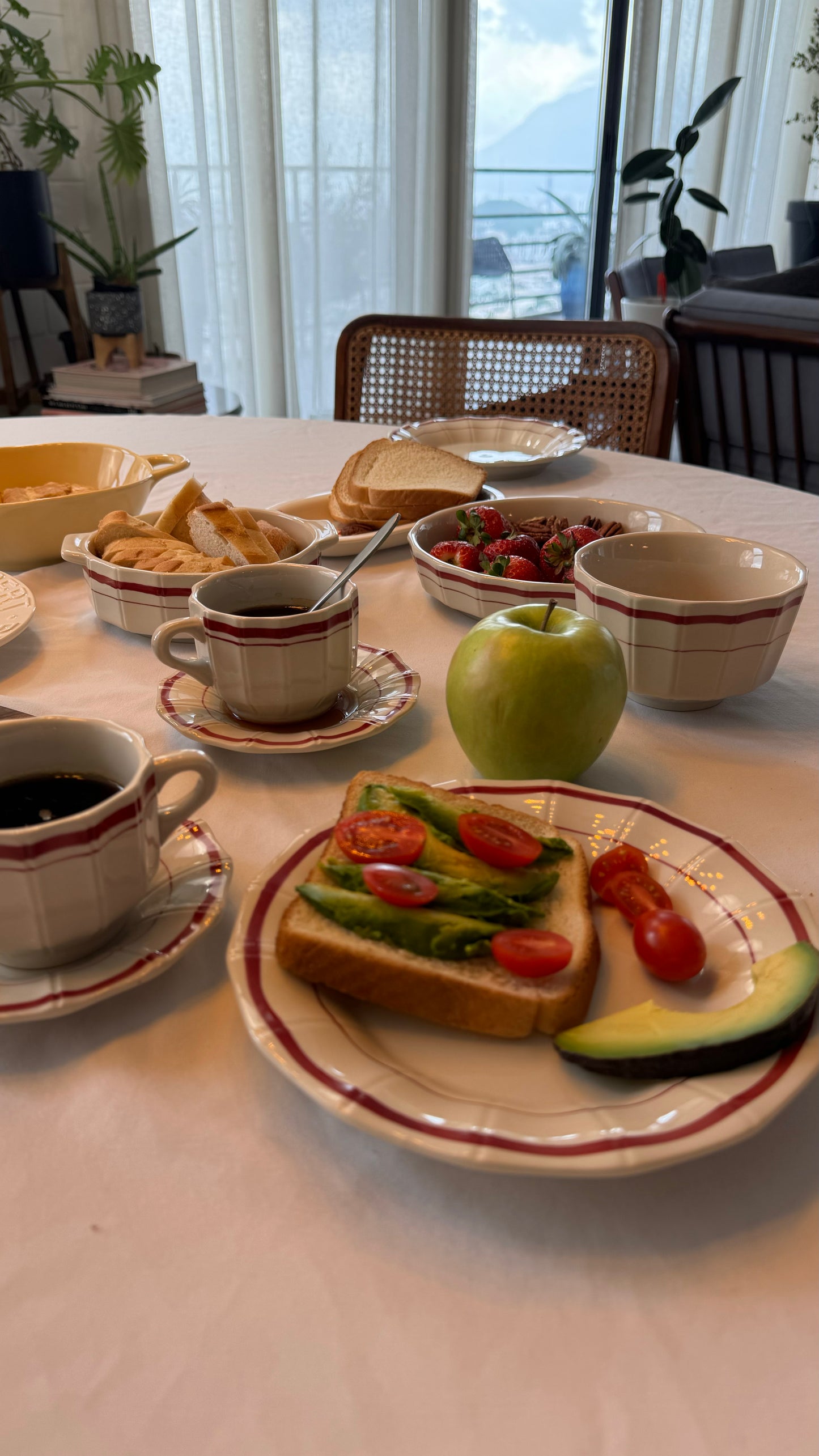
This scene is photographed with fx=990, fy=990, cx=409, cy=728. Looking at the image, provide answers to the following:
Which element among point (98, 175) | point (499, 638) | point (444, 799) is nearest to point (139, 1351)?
point (444, 799)

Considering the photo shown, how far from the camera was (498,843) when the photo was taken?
20.8 inches

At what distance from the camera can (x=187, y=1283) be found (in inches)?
15.2

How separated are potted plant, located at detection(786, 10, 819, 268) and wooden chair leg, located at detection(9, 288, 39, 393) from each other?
444 centimetres

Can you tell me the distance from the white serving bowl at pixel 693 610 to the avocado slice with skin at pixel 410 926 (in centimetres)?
35

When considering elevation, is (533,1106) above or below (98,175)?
below

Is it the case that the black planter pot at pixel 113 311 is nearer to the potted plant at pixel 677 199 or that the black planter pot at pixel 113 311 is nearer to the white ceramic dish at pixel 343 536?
the white ceramic dish at pixel 343 536

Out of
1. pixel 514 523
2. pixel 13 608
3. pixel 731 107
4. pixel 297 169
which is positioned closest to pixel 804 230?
pixel 731 107

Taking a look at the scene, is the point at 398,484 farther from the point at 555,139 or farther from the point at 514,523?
the point at 555,139

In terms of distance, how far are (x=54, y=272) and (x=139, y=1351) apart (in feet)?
10.2

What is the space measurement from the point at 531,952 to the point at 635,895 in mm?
95

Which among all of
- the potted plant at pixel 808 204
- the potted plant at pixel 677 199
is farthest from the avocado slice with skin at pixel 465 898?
the potted plant at pixel 808 204

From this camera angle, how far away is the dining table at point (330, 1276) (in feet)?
1.13

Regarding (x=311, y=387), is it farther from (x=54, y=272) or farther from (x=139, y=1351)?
(x=139, y=1351)

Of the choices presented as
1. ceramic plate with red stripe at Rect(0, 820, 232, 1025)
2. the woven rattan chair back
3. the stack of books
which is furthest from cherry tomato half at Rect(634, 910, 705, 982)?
the stack of books
